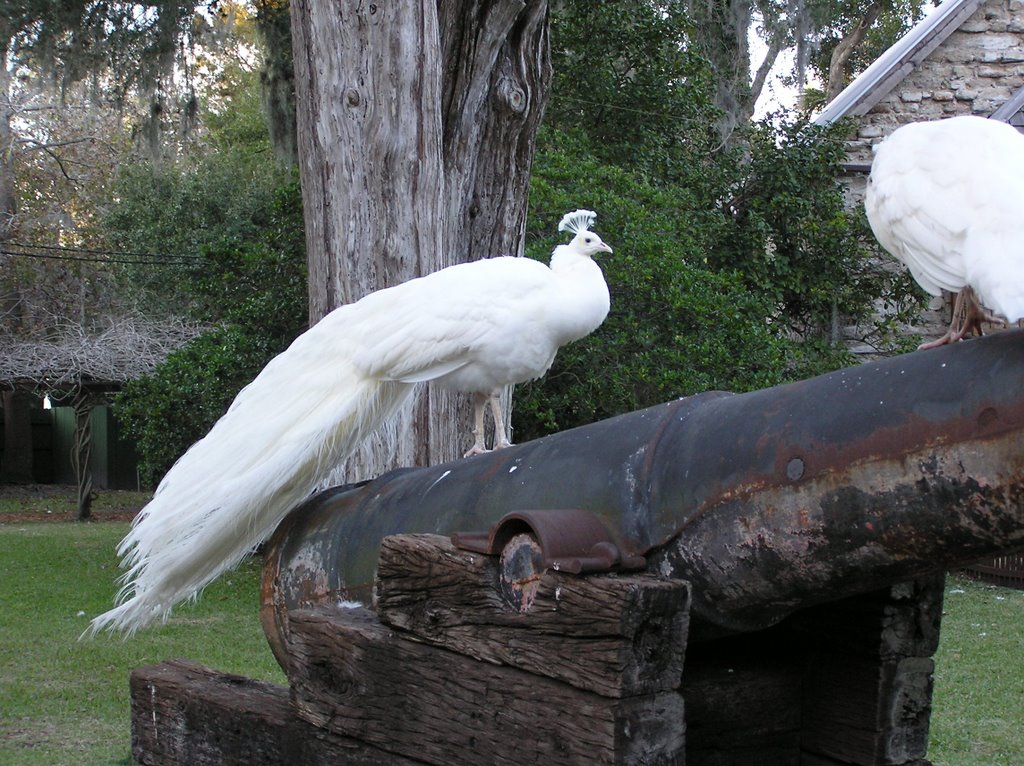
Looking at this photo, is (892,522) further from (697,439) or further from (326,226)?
(326,226)

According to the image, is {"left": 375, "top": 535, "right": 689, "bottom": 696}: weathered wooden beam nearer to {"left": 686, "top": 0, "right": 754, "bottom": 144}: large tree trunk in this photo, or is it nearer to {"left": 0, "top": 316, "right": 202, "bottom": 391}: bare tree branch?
{"left": 0, "top": 316, "right": 202, "bottom": 391}: bare tree branch

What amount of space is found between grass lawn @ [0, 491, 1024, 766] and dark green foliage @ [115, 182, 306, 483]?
148 centimetres

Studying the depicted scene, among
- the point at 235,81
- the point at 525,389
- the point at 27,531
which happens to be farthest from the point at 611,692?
the point at 235,81

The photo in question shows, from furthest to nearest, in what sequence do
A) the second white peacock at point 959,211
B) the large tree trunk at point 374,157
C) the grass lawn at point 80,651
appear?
the grass lawn at point 80,651
the large tree trunk at point 374,157
the second white peacock at point 959,211

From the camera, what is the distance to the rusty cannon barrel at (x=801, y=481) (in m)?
1.62

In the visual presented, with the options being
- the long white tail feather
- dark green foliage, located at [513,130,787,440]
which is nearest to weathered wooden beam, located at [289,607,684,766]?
the long white tail feather

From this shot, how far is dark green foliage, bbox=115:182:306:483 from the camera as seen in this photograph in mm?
10234

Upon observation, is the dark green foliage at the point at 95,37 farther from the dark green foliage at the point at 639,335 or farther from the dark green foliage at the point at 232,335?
the dark green foliage at the point at 639,335

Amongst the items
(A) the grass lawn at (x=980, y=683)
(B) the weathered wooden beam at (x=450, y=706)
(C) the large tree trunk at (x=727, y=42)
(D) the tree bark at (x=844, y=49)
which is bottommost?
(A) the grass lawn at (x=980, y=683)

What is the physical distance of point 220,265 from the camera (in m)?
11.4

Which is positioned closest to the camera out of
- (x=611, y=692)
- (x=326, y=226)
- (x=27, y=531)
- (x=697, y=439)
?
(x=611, y=692)

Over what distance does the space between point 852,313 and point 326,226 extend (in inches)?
331

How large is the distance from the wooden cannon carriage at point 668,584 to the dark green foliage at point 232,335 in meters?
7.60

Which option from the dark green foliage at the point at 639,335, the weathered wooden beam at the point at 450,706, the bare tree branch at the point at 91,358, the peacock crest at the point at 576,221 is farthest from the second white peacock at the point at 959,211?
the bare tree branch at the point at 91,358
